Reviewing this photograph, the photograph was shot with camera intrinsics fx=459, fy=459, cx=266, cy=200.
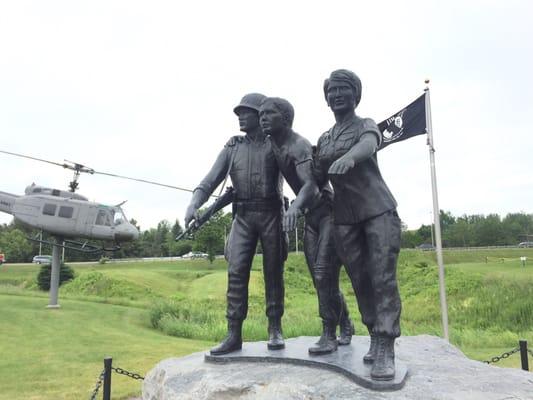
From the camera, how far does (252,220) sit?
4188 millimetres

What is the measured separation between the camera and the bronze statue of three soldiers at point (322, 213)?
3441 millimetres

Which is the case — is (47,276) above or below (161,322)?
above

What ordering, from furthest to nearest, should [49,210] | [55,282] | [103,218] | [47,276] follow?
[47,276]
[103,218]
[49,210]
[55,282]

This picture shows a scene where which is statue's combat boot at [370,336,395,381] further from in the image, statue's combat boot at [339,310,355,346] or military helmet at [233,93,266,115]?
military helmet at [233,93,266,115]

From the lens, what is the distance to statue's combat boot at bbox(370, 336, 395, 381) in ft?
10.2

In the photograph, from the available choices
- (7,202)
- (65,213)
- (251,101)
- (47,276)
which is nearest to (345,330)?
(251,101)

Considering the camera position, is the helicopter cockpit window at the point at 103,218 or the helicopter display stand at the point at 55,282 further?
the helicopter cockpit window at the point at 103,218

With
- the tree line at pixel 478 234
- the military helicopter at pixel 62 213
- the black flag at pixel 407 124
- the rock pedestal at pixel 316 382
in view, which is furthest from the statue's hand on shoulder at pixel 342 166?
the tree line at pixel 478 234

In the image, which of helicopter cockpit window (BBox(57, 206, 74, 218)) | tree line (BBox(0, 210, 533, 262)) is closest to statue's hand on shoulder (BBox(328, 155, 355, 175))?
helicopter cockpit window (BBox(57, 206, 74, 218))

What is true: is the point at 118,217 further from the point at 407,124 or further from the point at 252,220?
the point at 252,220

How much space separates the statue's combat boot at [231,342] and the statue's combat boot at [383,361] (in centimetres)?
134

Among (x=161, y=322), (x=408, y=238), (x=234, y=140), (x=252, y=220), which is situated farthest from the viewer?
(x=408, y=238)

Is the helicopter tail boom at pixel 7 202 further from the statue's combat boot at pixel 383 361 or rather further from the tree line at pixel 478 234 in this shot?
the tree line at pixel 478 234

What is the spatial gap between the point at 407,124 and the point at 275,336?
20.1 ft
